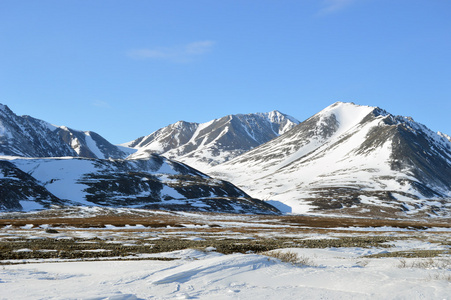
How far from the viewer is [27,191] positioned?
177m

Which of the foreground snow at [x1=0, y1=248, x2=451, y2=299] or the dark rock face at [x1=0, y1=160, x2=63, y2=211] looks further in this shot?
the dark rock face at [x1=0, y1=160, x2=63, y2=211]

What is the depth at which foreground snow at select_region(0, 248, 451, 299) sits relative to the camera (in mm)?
15508

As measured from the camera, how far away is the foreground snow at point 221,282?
1551cm

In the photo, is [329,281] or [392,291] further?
[329,281]

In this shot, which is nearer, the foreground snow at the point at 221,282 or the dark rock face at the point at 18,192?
the foreground snow at the point at 221,282

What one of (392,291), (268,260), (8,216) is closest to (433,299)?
(392,291)

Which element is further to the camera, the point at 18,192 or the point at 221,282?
the point at 18,192

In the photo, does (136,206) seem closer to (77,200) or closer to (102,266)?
(77,200)

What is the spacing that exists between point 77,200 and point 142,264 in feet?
603

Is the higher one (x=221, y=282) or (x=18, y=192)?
(x=18, y=192)

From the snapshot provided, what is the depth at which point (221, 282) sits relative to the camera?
17906mm

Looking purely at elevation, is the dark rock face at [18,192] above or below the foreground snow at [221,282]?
above

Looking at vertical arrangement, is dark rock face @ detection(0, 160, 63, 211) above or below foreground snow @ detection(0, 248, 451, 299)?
above

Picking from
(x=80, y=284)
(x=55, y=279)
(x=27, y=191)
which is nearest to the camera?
(x=80, y=284)
